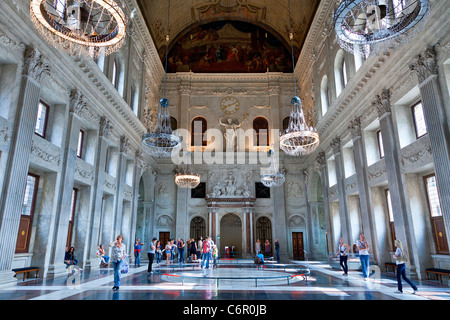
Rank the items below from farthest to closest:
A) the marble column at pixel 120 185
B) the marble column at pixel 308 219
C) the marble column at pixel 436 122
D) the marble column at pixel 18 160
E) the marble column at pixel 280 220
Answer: the marble column at pixel 280 220 → the marble column at pixel 308 219 → the marble column at pixel 120 185 → the marble column at pixel 436 122 → the marble column at pixel 18 160

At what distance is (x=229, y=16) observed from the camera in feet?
84.0

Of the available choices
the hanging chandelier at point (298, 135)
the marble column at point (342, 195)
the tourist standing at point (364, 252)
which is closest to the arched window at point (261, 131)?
the marble column at point (342, 195)

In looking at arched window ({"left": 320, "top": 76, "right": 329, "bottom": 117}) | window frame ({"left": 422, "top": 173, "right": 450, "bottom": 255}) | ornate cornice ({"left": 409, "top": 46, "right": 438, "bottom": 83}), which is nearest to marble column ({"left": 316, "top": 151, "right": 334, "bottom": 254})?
arched window ({"left": 320, "top": 76, "right": 329, "bottom": 117})

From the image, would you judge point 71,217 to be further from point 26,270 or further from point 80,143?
point 26,270

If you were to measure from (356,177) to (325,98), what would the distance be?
250 inches

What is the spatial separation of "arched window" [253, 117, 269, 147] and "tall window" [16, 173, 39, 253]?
53.1 ft

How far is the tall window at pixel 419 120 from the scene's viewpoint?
1062 centimetres

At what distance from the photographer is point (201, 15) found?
2508 cm

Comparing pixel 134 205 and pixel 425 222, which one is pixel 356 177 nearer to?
pixel 425 222

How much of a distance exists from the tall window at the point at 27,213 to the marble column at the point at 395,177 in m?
12.2

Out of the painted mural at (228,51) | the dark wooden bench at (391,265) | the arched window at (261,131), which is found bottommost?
the dark wooden bench at (391,265)

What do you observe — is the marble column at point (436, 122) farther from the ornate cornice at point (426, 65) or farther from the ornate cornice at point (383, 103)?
the ornate cornice at point (383, 103)

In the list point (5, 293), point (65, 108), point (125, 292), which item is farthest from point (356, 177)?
point (5, 293)
